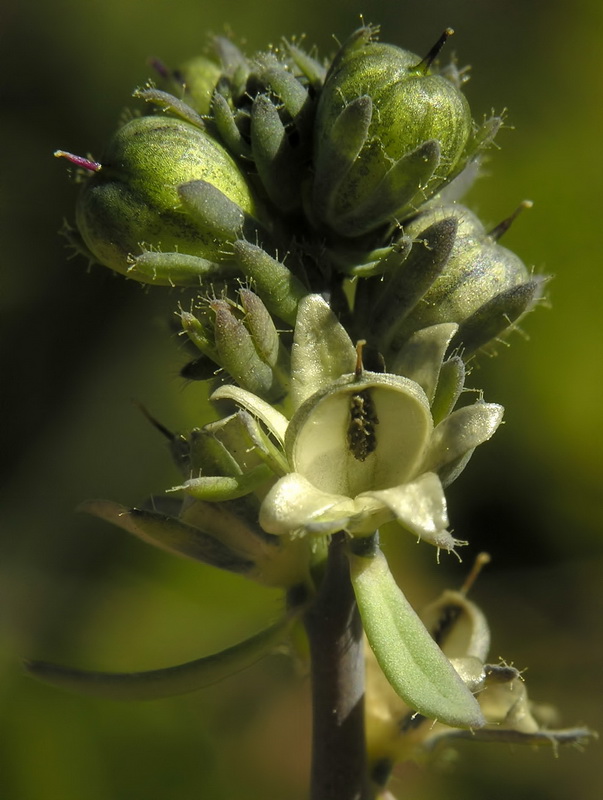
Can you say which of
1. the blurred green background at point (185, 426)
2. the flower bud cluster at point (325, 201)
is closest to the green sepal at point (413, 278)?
the flower bud cluster at point (325, 201)

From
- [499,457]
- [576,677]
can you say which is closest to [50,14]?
[499,457]

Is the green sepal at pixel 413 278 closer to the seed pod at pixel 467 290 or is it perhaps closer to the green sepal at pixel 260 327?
the seed pod at pixel 467 290

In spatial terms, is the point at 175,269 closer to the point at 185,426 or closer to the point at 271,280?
the point at 271,280

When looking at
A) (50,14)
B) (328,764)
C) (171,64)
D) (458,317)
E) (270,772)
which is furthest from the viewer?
(50,14)

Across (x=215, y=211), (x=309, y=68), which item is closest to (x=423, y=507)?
(x=215, y=211)

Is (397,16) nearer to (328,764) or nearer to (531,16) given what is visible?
(531,16)
